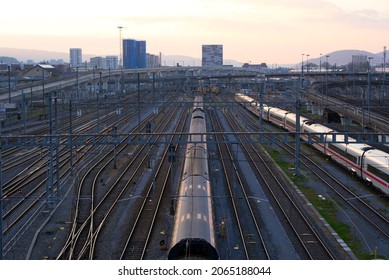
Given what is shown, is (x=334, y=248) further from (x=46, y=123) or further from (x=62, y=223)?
(x=46, y=123)

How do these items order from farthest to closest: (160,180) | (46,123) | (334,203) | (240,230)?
(46,123), (160,180), (334,203), (240,230)

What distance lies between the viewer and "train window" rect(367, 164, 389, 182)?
14626 millimetres

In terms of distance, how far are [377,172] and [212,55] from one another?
111407mm

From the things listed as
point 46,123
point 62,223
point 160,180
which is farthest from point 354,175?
point 46,123

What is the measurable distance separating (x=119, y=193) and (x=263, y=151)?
1009 cm

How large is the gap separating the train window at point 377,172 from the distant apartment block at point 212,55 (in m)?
109

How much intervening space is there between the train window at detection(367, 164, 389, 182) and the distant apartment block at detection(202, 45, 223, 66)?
4272 inches

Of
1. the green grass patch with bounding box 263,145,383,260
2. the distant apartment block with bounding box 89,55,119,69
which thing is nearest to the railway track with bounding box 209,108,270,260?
the green grass patch with bounding box 263,145,383,260

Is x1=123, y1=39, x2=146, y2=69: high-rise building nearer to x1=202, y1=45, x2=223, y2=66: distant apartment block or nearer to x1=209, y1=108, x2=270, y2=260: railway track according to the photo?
x1=202, y1=45, x2=223, y2=66: distant apartment block

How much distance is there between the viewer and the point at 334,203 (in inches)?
575

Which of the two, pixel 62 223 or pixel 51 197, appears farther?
pixel 51 197

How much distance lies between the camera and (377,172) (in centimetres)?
1531

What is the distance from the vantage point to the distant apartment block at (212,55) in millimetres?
123125

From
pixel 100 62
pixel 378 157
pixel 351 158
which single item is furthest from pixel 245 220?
pixel 100 62
